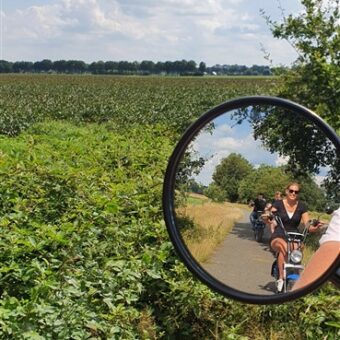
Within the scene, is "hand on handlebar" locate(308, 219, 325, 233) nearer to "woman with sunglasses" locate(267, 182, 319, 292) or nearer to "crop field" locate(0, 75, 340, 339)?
"woman with sunglasses" locate(267, 182, 319, 292)

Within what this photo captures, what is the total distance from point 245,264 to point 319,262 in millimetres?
141

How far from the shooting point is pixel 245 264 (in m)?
1.24

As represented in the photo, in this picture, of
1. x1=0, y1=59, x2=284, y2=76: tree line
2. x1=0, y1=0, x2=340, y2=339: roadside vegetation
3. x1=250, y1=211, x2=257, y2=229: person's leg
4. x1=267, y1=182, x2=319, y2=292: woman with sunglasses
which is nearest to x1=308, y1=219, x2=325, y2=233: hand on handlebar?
x1=267, y1=182, x2=319, y2=292: woman with sunglasses

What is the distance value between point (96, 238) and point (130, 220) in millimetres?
813

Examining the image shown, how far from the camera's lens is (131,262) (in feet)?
14.2

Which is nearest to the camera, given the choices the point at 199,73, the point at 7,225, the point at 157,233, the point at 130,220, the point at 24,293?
the point at 24,293

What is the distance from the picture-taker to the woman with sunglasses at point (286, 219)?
3.92 feet

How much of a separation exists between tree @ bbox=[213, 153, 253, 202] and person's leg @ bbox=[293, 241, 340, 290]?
19 cm

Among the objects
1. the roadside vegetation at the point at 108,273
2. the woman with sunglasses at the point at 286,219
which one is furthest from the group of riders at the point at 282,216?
the roadside vegetation at the point at 108,273

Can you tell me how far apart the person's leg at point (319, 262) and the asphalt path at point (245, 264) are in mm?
61

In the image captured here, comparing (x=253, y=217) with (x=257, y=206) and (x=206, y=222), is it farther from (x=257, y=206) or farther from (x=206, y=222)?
(x=206, y=222)

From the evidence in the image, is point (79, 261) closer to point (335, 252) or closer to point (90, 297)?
point (90, 297)

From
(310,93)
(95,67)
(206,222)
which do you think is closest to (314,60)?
(310,93)

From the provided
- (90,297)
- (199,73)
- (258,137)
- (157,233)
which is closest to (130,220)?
(157,233)
